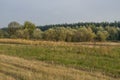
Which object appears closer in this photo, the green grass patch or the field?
the field

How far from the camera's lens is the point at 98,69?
18.7 metres

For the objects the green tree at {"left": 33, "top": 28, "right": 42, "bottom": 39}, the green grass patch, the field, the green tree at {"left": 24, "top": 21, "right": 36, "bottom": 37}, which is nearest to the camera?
the field

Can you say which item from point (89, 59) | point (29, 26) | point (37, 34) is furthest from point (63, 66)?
point (29, 26)

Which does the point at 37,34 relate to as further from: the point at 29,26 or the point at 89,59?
the point at 89,59

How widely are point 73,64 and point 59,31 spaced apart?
6341 centimetres

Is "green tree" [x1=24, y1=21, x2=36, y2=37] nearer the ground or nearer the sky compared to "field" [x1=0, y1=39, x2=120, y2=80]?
nearer the sky

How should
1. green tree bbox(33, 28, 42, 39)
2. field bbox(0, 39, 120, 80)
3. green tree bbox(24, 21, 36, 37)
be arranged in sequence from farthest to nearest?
green tree bbox(24, 21, 36, 37) < green tree bbox(33, 28, 42, 39) < field bbox(0, 39, 120, 80)

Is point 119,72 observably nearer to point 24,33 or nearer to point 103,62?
point 103,62

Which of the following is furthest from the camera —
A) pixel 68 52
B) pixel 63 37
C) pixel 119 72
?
pixel 63 37

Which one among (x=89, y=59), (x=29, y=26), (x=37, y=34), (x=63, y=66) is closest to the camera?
(x=63, y=66)

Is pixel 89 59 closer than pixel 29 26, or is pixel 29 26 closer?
pixel 89 59

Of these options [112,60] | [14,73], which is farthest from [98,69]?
[14,73]

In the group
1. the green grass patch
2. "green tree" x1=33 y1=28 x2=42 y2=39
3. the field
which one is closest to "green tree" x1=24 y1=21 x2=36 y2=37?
"green tree" x1=33 y1=28 x2=42 y2=39

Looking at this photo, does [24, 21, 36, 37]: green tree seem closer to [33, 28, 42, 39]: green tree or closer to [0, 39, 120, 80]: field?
[33, 28, 42, 39]: green tree
